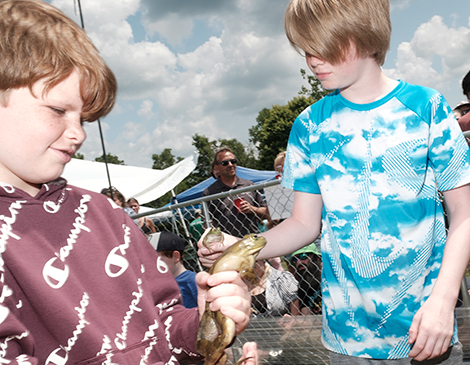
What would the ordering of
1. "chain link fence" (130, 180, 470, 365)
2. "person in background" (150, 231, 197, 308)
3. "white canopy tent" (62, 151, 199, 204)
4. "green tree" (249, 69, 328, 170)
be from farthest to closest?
1. "green tree" (249, 69, 328, 170)
2. "white canopy tent" (62, 151, 199, 204)
3. "person in background" (150, 231, 197, 308)
4. "chain link fence" (130, 180, 470, 365)

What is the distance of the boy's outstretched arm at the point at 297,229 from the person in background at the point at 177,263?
6.57 ft

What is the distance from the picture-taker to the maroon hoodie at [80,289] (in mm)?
853

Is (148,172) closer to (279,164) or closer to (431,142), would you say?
(279,164)

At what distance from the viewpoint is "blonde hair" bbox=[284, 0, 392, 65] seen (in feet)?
4.59

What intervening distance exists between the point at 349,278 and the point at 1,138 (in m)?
1.18

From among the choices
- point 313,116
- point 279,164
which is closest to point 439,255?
point 313,116

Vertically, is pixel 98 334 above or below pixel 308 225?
below

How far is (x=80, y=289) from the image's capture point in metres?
0.93

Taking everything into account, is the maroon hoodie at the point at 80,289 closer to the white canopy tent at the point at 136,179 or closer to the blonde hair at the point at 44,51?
the blonde hair at the point at 44,51

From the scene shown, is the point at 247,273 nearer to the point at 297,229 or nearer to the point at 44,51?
the point at 44,51

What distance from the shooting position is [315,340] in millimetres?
2775

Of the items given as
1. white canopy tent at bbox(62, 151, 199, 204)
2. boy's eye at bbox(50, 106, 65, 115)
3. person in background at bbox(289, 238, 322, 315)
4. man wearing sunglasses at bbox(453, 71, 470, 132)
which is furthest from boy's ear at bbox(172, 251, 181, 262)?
white canopy tent at bbox(62, 151, 199, 204)

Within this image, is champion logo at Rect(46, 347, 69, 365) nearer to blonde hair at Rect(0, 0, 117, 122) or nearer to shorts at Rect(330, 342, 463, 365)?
blonde hair at Rect(0, 0, 117, 122)

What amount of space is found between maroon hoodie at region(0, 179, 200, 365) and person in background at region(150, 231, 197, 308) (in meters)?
2.37
